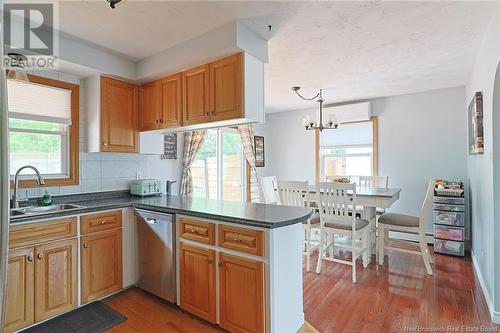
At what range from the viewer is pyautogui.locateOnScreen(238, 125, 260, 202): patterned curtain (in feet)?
18.0

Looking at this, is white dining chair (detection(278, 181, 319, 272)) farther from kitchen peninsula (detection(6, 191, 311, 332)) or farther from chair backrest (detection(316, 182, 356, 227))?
kitchen peninsula (detection(6, 191, 311, 332))

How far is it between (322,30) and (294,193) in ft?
6.06

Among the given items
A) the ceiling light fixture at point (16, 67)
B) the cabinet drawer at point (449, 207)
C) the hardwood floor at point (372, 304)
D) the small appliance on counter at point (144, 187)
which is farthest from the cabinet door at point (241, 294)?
the cabinet drawer at point (449, 207)

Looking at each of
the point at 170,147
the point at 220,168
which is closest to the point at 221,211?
the point at 170,147

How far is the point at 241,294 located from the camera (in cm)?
193

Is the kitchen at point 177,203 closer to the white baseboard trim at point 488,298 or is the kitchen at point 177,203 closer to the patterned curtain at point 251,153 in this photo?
the white baseboard trim at point 488,298

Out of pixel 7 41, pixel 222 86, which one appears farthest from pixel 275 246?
pixel 7 41

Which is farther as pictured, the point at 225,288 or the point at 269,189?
the point at 269,189

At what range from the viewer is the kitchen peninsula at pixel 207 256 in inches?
72.7

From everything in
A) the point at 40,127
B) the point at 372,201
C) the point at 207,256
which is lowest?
the point at 207,256

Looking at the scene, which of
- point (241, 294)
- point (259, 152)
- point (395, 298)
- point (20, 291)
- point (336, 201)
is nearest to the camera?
point (241, 294)

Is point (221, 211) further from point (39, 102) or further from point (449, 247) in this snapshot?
point (449, 247)

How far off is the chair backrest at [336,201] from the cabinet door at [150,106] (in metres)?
2.02

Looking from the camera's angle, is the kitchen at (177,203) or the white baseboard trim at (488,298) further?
the white baseboard trim at (488,298)
